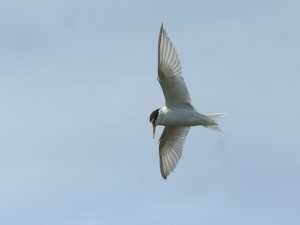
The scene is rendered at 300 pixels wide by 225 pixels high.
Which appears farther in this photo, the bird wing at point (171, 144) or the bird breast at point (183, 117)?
the bird wing at point (171, 144)

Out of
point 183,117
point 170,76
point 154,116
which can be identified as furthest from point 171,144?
point 170,76

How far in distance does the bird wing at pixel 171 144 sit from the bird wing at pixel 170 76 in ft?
4.69

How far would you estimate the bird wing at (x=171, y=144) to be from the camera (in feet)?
86.7

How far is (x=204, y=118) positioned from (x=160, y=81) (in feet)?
4.33

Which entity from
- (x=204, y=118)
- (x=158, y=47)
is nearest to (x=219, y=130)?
(x=204, y=118)

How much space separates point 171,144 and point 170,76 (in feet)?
8.00

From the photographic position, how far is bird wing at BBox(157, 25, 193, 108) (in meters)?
24.2

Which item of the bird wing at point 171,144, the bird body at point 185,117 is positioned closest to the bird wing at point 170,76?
the bird body at point 185,117

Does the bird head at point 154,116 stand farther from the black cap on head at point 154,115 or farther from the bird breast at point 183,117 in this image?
the bird breast at point 183,117

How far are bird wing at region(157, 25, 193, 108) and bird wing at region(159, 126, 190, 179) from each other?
143 centimetres

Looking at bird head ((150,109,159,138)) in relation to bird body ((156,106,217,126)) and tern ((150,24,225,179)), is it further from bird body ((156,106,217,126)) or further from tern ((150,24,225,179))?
bird body ((156,106,217,126))

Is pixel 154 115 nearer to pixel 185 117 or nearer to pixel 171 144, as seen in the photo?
pixel 185 117

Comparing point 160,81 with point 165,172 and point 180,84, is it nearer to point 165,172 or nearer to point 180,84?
point 180,84

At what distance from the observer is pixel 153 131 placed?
2602 centimetres
